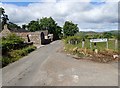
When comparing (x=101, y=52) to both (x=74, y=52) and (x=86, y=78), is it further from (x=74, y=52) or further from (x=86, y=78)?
(x=86, y=78)

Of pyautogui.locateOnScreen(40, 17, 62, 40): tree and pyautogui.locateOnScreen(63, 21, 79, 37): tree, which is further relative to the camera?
pyautogui.locateOnScreen(40, 17, 62, 40): tree

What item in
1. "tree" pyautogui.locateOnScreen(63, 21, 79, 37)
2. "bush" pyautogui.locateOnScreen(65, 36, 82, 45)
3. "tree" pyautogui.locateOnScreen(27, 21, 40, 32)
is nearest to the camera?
"bush" pyautogui.locateOnScreen(65, 36, 82, 45)

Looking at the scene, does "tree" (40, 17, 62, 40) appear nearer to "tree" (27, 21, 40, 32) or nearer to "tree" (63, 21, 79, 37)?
"tree" (27, 21, 40, 32)

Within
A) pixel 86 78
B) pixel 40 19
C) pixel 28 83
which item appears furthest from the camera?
pixel 40 19

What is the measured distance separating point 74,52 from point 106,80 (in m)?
15.5

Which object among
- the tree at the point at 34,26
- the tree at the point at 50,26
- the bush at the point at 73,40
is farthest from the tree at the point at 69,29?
the bush at the point at 73,40

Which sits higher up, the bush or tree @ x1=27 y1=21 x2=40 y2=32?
tree @ x1=27 y1=21 x2=40 y2=32

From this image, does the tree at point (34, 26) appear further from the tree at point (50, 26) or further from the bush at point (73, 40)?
Answer: the bush at point (73, 40)

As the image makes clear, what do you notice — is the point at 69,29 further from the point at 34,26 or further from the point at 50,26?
the point at 34,26

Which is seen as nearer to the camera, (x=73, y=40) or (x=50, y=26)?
(x=73, y=40)

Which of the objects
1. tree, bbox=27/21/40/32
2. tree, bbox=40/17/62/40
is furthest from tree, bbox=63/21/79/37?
tree, bbox=27/21/40/32

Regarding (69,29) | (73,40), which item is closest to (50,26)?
(69,29)

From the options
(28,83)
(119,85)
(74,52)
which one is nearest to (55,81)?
(28,83)

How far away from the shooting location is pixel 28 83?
13.6m
